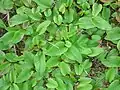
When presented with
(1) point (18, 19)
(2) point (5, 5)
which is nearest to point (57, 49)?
(1) point (18, 19)

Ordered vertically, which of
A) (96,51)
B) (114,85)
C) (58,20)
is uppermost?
(58,20)

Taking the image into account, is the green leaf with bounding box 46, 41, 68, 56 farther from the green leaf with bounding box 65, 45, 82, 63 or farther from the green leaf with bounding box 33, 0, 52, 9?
the green leaf with bounding box 33, 0, 52, 9

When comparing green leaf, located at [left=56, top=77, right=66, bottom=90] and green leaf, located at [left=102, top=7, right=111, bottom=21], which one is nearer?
green leaf, located at [left=56, top=77, right=66, bottom=90]

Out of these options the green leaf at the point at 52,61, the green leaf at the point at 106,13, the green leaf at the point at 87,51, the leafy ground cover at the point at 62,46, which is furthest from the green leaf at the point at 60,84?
the green leaf at the point at 106,13

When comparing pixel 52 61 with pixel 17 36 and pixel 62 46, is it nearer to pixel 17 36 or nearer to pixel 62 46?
pixel 62 46

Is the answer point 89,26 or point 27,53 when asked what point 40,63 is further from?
point 89,26

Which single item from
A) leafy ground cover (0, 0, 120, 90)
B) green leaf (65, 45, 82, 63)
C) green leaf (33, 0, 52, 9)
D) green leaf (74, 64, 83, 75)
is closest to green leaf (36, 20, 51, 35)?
leafy ground cover (0, 0, 120, 90)

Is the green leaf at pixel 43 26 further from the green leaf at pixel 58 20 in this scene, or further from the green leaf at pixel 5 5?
the green leaf at pixel 5 5

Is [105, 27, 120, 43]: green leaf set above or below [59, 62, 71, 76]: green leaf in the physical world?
above
